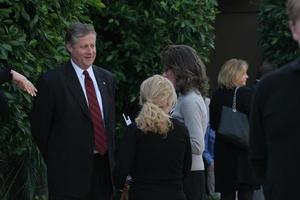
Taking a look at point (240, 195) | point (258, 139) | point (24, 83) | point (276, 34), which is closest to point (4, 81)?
point (24, 83)

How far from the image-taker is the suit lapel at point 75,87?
5.46 meters

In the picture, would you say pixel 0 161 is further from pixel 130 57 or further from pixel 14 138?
pixel 130 57

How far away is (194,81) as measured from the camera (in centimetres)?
593

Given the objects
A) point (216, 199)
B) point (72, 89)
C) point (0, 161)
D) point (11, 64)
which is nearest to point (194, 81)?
point (72, 89)

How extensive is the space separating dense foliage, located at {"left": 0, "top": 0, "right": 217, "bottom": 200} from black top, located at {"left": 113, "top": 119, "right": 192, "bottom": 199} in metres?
1.20

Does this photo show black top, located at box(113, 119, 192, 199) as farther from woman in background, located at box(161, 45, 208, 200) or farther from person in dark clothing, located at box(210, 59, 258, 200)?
person in dark clothing, located at box(210, 59, 258, 200)

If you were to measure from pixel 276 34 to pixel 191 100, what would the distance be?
5921 millimetres

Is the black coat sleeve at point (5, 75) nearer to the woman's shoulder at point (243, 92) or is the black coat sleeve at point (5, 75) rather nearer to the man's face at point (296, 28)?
the man's face at point (296, 28)

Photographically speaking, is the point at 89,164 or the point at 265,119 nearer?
the point at 265,119

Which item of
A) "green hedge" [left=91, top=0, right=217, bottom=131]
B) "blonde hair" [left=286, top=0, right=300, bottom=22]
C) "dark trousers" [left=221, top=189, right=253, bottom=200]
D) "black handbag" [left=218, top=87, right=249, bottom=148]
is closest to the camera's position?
"blonde hair" [left=286, top=0, right=300, bottom=22]

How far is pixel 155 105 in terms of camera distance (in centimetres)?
514

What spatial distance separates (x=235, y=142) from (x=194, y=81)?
1.85m

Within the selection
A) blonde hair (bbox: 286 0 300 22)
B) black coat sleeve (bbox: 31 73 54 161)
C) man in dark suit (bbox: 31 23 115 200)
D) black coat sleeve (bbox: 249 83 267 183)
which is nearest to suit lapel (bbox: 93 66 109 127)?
man in dark suit (bbox: 31 23 115 200)

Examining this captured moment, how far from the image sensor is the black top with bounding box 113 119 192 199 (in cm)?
510
